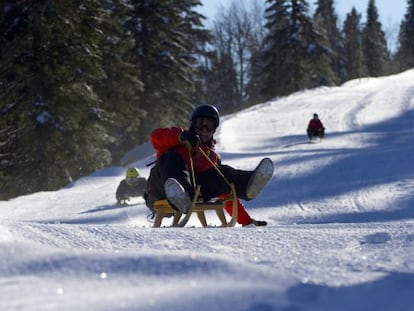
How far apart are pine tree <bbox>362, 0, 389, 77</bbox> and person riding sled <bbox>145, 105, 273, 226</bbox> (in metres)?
56.6

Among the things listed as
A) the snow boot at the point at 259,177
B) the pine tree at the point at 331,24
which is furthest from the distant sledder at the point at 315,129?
the pine tree at the point at 331,24

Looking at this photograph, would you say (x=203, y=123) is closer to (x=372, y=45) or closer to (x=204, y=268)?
(x=204, y=268)

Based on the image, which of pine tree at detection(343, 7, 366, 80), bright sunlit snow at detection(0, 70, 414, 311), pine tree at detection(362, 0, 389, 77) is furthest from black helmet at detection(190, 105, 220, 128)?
pine tree at detection(362, 0, 389, 77)

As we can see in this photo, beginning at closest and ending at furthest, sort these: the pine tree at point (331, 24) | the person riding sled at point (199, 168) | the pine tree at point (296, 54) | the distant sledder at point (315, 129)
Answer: the person riding sled at point (199, 168) < the distant sledder at point (315, 129) < the pine tree at point (296, 54) < the pine tree at point (331, 24)

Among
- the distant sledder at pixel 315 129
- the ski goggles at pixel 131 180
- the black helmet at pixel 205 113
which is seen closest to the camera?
the black helmet at pixel 205 113

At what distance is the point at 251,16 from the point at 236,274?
52944 mm

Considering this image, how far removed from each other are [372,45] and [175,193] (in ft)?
196

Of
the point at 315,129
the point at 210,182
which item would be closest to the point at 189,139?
the point at 210,182

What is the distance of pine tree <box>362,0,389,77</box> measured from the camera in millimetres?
60125

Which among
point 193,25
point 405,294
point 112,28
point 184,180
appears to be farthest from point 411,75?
point 405,294

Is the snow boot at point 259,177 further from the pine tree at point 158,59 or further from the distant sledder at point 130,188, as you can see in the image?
the pine tree at point 158,59

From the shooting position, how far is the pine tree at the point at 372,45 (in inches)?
2367

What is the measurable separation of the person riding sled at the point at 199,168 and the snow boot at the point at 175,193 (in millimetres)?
214

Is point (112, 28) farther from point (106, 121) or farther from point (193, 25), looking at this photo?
point (193, 25)
